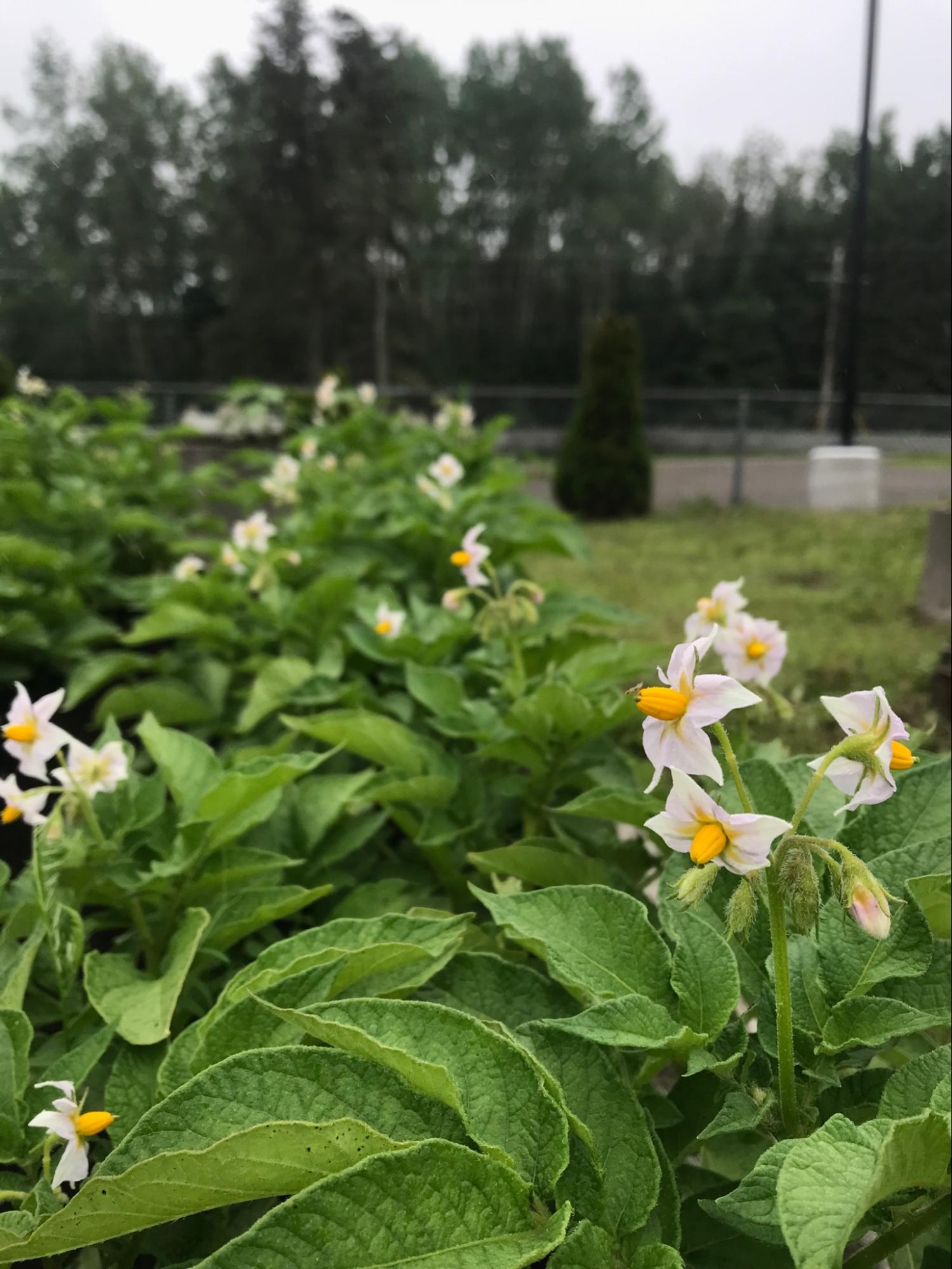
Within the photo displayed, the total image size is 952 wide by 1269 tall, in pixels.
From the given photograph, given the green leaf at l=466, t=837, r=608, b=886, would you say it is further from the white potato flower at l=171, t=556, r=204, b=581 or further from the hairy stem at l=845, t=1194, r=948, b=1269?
the white potato flower at l=171, t=556, r=204, b=581

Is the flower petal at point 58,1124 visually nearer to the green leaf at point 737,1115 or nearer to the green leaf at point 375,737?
the green leaf at point 737,1115

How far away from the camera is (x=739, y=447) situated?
13.8 feet

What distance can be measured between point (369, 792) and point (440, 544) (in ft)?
4.20

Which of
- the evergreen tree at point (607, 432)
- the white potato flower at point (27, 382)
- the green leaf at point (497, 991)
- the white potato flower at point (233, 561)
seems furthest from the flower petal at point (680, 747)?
the evergreen tree at point (607, 432)

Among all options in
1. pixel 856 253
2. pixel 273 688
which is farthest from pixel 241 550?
pixel 856 253

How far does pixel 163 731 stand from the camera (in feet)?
4.16

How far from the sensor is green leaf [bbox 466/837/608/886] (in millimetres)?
1031

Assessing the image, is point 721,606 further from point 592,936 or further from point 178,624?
point 178,624

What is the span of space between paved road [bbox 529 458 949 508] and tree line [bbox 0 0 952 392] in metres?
0.16

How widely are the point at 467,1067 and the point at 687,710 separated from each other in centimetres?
28

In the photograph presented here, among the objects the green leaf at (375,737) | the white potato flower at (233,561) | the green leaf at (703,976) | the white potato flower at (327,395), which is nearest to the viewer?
the green leaf at (703,976)

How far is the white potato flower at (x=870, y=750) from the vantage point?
0.56 m

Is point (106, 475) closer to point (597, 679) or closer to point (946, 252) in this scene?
point (597, 679)

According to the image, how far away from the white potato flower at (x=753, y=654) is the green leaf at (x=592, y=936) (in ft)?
1.60
